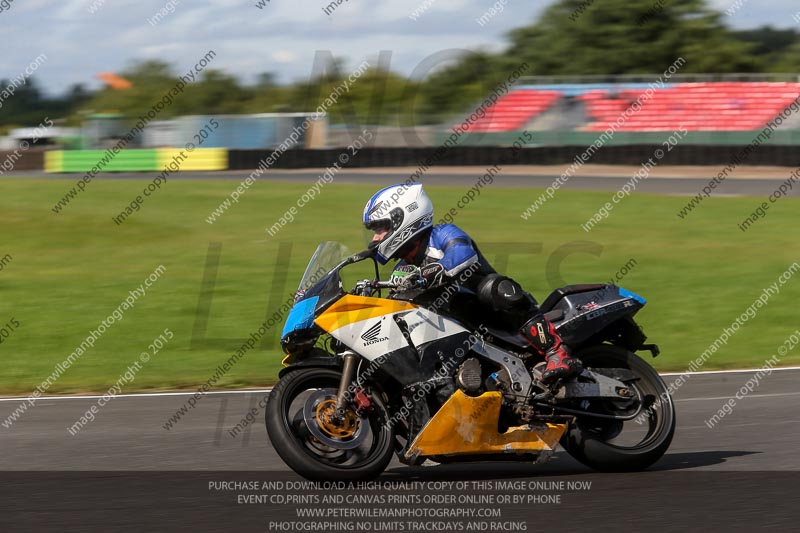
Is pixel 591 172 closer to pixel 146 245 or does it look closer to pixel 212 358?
pixel 146 245

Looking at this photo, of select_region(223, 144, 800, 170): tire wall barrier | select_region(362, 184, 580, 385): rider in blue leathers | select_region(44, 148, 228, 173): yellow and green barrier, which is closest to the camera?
select_region(362, 184, 580, 385): rider in blue leathers

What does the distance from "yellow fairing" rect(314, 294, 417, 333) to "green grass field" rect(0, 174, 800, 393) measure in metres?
4.32

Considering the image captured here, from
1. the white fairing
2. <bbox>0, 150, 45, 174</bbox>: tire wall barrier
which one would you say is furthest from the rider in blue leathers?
<bbox>0, 150, 45, 174</bbox>: tire wall barrier

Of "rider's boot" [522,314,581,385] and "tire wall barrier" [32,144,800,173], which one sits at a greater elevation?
"rider's boot" [522,314,581,385]

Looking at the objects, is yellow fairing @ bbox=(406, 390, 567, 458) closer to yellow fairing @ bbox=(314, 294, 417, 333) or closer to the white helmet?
yellow fairing @ bbox=(314, 294, 417, 333)

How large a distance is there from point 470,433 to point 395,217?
125 centimetres

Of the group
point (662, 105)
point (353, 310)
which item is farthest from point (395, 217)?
point (662, 105)

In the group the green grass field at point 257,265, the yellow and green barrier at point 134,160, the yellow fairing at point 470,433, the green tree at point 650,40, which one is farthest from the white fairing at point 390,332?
the green tree at point 650,40

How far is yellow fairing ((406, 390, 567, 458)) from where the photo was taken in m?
5.84

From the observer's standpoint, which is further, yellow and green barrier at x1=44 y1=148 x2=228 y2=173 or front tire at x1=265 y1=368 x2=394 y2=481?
yellow and green barrier at x1=44 y1=148 x2=228 y2=173

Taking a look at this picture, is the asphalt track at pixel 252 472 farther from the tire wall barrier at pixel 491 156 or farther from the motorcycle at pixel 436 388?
the tire wall barrier at pixel 491 156

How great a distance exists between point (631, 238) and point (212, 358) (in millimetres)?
11158

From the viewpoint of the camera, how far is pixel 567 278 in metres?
16.0

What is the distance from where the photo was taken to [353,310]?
587 cm
